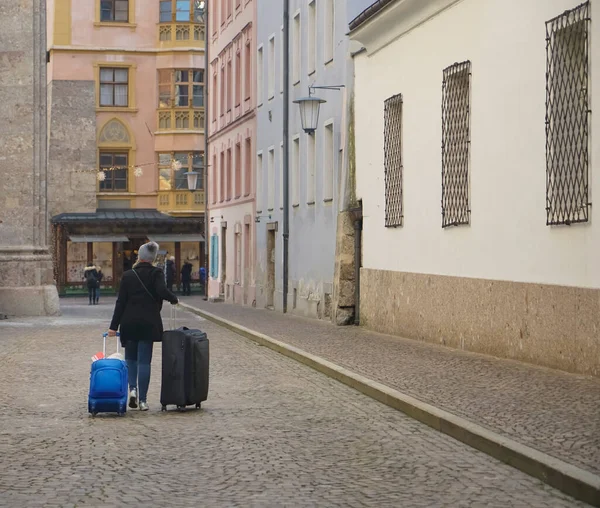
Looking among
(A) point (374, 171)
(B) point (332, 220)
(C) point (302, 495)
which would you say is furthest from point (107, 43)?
(C) point (302, 495)

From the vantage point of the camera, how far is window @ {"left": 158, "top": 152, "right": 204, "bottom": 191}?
234ft

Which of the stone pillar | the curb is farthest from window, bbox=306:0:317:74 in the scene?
the curb

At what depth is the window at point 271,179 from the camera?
146 feet

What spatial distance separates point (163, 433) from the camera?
12.4 m

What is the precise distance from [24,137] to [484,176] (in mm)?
22642

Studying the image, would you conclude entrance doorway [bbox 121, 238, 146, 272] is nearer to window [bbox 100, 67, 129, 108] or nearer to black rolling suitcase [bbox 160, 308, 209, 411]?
window [bbox 100, 67, 129, 108]

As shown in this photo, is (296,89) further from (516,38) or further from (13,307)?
(516,38)

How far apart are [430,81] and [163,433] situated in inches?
A: 478

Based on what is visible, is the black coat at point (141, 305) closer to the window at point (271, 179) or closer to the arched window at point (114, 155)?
the window at point (271, 179)

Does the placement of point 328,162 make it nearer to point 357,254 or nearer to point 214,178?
point 357,254

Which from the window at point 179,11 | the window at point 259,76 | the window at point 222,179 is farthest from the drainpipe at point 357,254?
the window at point 179,11

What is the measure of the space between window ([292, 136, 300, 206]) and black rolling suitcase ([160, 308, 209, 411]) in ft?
84.1

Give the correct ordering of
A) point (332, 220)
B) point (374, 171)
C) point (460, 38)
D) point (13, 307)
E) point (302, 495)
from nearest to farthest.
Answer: point (302, 495) < point (460, 38) < point (374, 171) < point (332, 220) < point (13, 307)

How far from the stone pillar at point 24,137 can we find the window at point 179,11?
31283 millimetres
